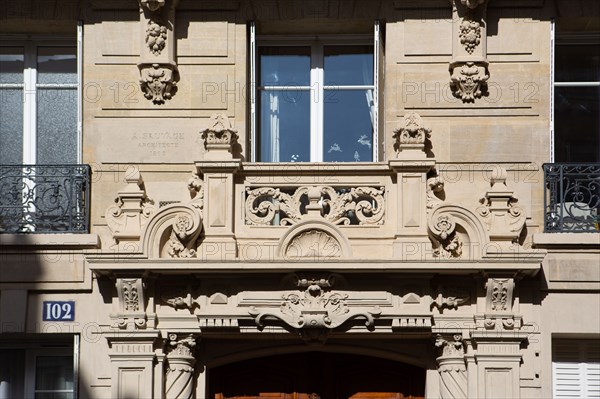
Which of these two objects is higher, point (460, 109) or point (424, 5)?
point (424, 5)

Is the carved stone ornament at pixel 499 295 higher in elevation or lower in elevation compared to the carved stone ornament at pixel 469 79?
lower

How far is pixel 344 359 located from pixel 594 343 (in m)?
2.49

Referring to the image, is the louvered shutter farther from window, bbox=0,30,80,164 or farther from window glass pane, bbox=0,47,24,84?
window glass pane, bbox=0,47,24,84

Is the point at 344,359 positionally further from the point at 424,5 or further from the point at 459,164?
the point at 424,5

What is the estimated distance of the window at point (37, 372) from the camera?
49.4 ft

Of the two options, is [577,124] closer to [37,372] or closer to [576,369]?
[576,369]

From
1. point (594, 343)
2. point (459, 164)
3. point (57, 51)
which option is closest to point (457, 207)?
point (459, 164)

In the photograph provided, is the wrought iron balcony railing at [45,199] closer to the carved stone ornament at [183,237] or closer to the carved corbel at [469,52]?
the carved stone ornament at [183,237]

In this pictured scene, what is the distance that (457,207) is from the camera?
1465 cm

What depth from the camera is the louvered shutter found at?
1486 centimetres

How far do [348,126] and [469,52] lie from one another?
4.83ft

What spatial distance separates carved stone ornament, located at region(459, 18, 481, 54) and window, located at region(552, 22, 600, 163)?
3.13 ft

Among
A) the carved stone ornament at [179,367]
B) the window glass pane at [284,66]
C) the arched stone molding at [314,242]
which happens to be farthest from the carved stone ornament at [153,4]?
the carved stone ornament at [179,367]

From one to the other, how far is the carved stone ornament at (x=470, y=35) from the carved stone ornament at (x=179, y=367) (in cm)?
401
